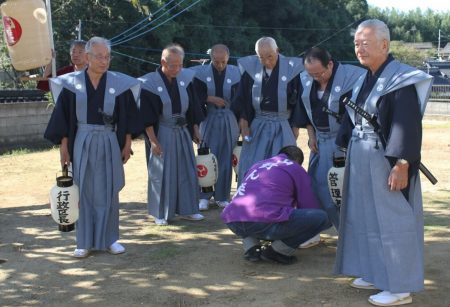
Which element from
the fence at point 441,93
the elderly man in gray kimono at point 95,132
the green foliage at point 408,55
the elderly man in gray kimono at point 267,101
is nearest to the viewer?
the elderly man in gray kimono at point 95,132

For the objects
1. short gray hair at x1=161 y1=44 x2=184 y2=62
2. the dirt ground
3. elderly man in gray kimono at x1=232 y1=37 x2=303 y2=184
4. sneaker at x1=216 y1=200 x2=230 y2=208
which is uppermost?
short gray hair at x1=161 y1=44 x2=184 y2=62

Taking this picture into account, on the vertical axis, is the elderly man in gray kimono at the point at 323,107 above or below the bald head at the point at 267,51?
below

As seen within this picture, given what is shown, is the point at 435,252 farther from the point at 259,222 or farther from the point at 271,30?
the point at 271,30

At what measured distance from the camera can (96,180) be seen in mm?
4957

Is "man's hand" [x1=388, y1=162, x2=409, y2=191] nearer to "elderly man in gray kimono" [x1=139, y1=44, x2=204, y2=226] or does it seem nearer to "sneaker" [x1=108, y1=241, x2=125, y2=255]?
"sneaker" [x1=108, y1=241, x2=125, y2=255]

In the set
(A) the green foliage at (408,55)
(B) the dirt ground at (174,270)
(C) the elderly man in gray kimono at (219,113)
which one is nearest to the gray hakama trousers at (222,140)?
(C) the elderly man in gray kimono at (219,113)

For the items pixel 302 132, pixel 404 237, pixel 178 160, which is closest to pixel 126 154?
pixel 178 160

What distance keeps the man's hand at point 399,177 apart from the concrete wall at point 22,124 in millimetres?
11642

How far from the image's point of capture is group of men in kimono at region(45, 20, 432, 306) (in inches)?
141

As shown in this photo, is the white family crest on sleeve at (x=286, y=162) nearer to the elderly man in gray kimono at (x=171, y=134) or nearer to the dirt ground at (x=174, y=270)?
the dirt ground at (x=174, y=270)

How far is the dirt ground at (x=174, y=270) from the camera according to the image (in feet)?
12.9

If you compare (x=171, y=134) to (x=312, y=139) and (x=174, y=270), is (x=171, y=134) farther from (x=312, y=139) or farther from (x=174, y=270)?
(x=174, y=270)

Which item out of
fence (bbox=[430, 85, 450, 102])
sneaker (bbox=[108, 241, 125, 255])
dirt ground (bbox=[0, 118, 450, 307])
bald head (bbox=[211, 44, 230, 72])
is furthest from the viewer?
fence (bbox=[430, 85, 450, 102])

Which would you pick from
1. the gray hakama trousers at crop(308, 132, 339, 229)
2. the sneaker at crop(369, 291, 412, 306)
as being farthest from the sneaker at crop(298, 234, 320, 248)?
the sneaker at crop(369, 291, 412, 306)
